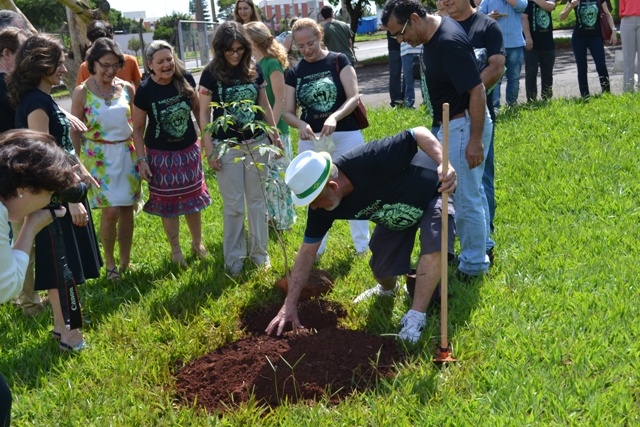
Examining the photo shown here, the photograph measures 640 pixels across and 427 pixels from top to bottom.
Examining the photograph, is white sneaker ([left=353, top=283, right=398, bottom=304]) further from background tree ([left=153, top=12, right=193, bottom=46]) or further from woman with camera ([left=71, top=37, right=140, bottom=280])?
background tree ([left=153, top=12, right=193, bottom=46])

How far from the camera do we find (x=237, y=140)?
19.4 feet

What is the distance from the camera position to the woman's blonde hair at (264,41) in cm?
649

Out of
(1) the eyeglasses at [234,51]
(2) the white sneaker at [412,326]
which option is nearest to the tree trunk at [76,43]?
(1) the eyeglasses at [234,51]

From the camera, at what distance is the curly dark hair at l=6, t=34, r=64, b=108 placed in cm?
499

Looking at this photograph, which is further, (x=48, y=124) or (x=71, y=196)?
(x=48, y=124)

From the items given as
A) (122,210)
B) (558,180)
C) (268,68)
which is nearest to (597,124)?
(558,180)

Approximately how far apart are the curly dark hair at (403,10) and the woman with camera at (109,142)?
7.31 feet

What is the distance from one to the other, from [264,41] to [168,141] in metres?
1.25

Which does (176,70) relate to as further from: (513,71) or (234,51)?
(513,71)

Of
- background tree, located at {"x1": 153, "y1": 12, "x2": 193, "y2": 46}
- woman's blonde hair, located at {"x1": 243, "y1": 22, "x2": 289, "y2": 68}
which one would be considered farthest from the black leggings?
background tree, located at {"x1": 153, "y1": 12, "x2": 193, "y2": 46}

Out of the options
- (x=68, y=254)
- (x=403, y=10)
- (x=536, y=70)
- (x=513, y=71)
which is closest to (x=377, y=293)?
(x=403, y=10)

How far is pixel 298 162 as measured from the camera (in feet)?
13.5

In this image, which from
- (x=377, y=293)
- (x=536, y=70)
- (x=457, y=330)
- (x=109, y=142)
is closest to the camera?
(x=457, y=330)

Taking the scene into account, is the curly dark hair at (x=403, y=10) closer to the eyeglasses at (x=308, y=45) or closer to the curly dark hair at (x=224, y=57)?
the eyeglasses at (x=308, y=45)
